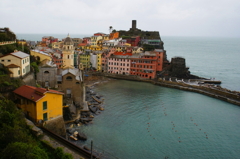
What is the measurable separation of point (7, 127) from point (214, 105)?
107ft

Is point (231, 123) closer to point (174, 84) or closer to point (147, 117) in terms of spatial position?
point (147, 117)

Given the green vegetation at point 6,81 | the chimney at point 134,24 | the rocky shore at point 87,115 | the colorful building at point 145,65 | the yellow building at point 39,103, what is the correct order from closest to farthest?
the yellow building at point 39,103, the green vegetation at point 6,81, the rocky shore at point 87,115, the colorful building at point 145,65, the chimney at point 134,24

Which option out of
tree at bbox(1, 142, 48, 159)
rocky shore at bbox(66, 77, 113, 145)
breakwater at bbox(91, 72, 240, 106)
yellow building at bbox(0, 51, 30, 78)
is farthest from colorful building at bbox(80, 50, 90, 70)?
tree at bbox(1, 142, 48, 159)

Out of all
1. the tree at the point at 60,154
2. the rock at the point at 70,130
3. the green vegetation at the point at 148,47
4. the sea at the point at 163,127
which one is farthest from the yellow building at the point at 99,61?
the tree at the point at 60,154

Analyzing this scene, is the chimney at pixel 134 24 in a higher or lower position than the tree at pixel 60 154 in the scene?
higher

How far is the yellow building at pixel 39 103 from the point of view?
63.6ft

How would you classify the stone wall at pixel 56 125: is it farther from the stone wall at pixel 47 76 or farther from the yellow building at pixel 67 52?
the yellow building at pixel 67 52

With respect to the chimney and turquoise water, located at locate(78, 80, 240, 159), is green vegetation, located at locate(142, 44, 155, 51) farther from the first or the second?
turquoise water, located at locate(78, 80, 240, 159)

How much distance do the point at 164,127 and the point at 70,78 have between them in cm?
1388

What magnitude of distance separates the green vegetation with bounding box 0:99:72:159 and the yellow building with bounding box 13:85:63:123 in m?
2.59

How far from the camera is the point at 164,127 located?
87.5ft

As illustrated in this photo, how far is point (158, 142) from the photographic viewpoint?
22875mm

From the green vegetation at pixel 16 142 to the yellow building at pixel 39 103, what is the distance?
2593mm

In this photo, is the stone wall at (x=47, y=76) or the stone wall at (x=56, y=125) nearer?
the stone wall at (x=56, y=125)
